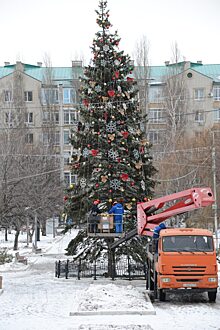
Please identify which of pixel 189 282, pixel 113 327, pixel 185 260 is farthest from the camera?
pixel 185 260

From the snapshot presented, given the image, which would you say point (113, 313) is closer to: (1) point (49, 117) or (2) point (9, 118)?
(2) point (9, 118)

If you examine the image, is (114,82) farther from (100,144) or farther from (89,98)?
(100,144)

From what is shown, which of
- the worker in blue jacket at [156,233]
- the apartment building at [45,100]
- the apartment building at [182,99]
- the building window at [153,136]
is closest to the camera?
the worker in blue jacket at [156,233]

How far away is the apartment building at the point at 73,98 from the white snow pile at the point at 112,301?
4774 centimetres

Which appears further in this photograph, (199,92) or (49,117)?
(199,92)

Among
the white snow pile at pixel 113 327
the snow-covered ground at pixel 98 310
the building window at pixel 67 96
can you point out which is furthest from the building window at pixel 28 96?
the white snow pile at pixel 113 327

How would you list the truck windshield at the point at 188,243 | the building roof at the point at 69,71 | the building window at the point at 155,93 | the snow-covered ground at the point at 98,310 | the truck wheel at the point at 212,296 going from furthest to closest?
the building roof at the point at 69,71 → the building window at the point at 155,93 → the truck windshield at the point at 188,243 → the truck wheel at the point at 212,296 → the snow-covered ground at the point at 98,310

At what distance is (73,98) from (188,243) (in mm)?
58904

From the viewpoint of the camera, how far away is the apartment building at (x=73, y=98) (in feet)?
222

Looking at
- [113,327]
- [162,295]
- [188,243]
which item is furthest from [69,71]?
[113,327]

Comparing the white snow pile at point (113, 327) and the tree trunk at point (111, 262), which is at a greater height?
the tree trunk at point (111, 262)

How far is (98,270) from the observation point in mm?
26031

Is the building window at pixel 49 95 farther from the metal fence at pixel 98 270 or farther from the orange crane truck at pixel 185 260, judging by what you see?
the orange crane truck at pixel 185 260

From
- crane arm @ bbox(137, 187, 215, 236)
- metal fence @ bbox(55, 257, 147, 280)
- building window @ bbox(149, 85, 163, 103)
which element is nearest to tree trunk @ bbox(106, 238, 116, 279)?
metal fence @ bbox(55, 257, 147, 280)
